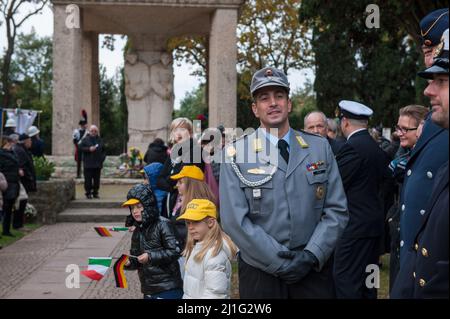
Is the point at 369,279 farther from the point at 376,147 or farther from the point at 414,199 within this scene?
the point at 414,199

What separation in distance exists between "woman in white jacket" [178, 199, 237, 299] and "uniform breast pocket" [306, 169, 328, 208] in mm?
959

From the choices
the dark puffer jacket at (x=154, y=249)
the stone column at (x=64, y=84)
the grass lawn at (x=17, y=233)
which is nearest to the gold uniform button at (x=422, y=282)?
the dark puffer jacket at (x=154, y=249)

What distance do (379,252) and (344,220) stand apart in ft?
8.61

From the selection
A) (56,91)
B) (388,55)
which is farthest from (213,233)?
(388,55)

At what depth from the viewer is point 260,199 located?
13.5ft

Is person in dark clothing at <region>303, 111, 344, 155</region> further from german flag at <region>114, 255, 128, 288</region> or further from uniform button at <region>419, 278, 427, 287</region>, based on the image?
uniform button at <region>419, 278, 427, 287</region>

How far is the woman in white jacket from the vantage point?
4.77 m

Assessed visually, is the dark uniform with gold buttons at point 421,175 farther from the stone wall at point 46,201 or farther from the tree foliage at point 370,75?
the tree foliage at point 370,75

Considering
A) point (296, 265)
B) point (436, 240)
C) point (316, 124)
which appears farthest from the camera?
point (316, 124)

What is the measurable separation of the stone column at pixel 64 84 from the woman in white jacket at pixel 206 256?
17610 millimetres

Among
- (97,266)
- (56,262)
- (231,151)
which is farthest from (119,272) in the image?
(56,262)

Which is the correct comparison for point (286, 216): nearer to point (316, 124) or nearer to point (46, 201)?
point (316, 124)

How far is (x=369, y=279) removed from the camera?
6418mm

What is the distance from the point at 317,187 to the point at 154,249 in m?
1.95
